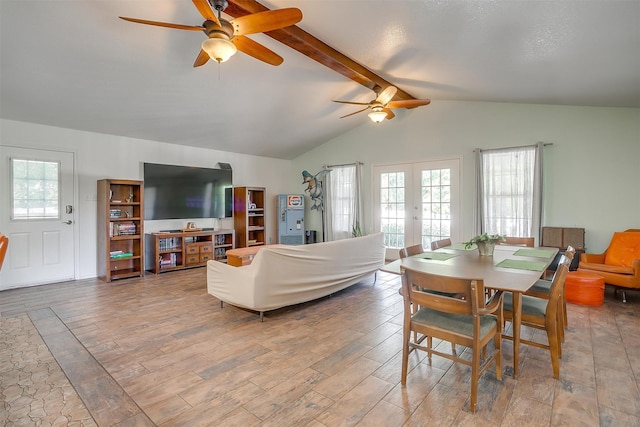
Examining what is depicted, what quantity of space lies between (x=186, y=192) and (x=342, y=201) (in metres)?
3.38

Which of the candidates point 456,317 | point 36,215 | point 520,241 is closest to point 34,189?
point 36,215

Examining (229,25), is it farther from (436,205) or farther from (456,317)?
(436,205)

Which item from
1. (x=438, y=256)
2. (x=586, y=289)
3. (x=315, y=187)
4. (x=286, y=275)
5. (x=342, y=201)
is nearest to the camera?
(x=438, y=256)

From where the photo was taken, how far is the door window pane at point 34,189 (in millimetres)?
4539

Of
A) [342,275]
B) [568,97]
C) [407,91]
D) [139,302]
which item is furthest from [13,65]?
[568,97]

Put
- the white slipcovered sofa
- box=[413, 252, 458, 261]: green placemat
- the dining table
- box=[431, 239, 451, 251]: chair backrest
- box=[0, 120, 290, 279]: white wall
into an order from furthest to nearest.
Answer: box=[0, 120, 290, 279]: white wall, box=[431, 239, 451, 251]: chair backrest, the white slipcovered sofa, box=[413, 252, 458, 261]: green placemat, the dining table

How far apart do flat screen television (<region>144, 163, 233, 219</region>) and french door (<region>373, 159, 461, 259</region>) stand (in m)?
3.27

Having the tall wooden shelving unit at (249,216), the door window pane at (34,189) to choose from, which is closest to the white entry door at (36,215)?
the door window pane at (34,189)

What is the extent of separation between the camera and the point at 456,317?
210 centimetres

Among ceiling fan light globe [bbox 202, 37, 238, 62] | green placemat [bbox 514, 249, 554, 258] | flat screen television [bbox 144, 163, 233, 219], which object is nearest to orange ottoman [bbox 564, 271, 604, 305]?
green placemat [bbox 514, 249, 554, 258]

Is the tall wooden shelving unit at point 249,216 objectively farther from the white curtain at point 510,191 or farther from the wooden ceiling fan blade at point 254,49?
the white curtain at point 510,191

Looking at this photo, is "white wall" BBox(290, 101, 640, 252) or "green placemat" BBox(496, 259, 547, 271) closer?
"green placemat" BBox(496, 259, 547, 271)

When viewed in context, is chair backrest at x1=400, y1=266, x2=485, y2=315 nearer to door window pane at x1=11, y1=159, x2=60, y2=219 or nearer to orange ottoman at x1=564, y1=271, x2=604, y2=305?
orange ottoman at x1=564, y1=271, x2=604, y2=305

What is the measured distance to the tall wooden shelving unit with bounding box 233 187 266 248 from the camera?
694 cm
